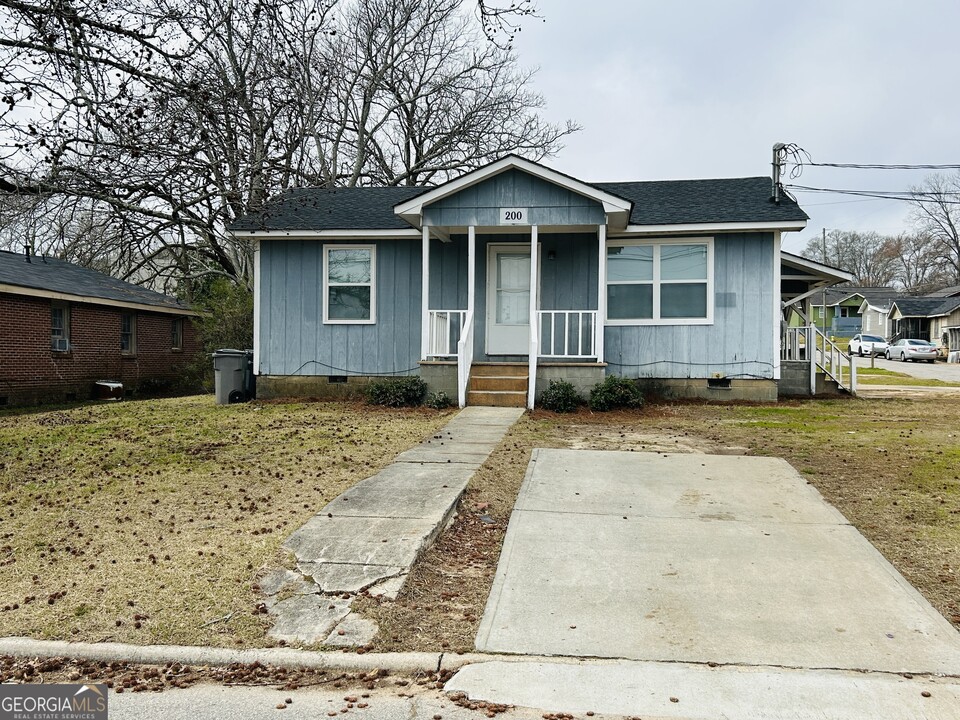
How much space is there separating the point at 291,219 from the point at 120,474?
801cm

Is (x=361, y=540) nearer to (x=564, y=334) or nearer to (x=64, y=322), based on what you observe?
(x=564, y=334)

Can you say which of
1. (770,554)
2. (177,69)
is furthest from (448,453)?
(177,69)

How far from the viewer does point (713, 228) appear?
12.9 m

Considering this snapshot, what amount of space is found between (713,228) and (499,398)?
4.86 m

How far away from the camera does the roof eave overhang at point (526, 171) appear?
473 inches

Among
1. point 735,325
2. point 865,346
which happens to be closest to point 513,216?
point 735,325

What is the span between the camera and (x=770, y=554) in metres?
4.98

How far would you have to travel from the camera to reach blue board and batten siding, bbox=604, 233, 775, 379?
13.2 meters

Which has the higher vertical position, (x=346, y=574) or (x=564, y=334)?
(x=564, y=334)

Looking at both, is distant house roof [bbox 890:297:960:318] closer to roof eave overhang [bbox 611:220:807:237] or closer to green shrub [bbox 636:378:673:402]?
roof eave overhang [bbox 611:220:807:237]

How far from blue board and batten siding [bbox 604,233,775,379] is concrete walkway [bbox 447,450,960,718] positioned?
7.09 m

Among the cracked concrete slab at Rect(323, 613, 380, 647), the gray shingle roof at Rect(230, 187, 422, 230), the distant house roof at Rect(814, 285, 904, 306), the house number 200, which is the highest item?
the distant house roof at Rect(814, 285, 904, 306)

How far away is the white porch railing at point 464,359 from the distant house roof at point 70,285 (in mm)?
10840

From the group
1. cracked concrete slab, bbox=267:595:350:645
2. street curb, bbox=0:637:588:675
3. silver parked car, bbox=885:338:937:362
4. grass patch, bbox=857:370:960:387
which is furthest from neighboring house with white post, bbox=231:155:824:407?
silver parked car, bbox=885:338:937:362
